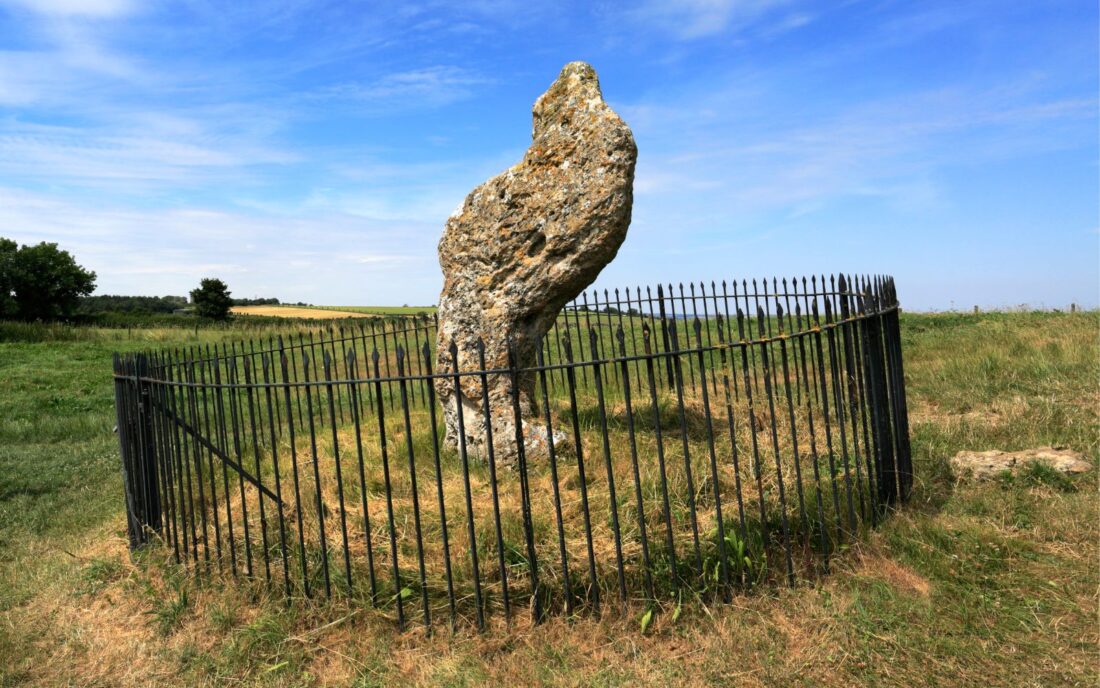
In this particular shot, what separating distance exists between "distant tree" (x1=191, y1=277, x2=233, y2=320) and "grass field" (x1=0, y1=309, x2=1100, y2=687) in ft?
159

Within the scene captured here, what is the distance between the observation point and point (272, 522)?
496 centimetres

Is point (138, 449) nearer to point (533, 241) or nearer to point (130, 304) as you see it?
point (533, 241)

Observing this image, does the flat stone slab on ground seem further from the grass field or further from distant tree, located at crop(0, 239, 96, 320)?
distant tree, located at crop(0, 239, 96, 320)

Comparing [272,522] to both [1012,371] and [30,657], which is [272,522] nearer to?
[30,657]

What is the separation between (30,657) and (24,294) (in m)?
55.9

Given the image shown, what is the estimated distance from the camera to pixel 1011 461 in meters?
5.54

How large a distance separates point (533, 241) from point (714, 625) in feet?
11.3

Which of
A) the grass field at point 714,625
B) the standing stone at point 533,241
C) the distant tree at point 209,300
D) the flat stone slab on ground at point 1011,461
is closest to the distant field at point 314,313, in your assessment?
the distant tree at point 209,300

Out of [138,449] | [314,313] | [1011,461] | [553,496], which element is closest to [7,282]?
[314,313]

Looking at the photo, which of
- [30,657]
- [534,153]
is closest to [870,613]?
[534,153]

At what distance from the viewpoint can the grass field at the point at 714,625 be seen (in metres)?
3.45

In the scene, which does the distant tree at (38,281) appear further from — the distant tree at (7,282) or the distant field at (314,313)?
the distant field at (314,313)

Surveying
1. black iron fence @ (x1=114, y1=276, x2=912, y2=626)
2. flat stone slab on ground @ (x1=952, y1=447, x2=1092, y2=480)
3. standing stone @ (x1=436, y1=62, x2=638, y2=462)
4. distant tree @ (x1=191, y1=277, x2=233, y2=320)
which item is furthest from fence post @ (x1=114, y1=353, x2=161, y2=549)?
distant tree @ (x1=191, y1=277, x2=233, y2=320)

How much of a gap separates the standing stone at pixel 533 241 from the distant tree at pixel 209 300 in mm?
49176
